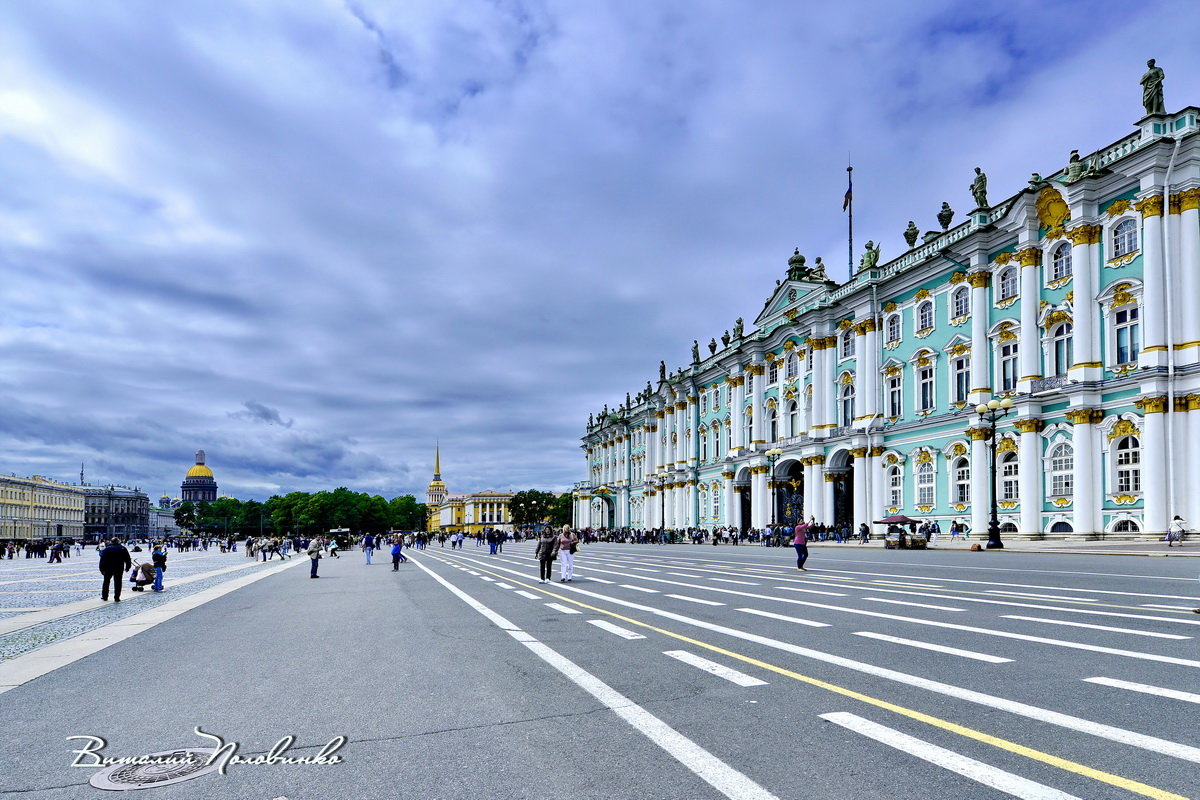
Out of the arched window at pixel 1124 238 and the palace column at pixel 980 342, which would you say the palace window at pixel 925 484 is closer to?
the palace column at pixel 980 342

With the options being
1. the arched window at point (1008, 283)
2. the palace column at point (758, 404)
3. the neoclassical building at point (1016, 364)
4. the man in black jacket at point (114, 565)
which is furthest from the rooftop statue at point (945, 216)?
the man in black jacket at point (114, 565)

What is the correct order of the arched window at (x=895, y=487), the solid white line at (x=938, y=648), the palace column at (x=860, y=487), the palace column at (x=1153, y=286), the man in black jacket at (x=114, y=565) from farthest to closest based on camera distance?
the palace column at (x=860, y=487), the arched window at (x=895, y=487), the palace column at (x=1153, y=286), the man in black jacket at (x=114, y=565), the solid white line at (x=938, y=648)


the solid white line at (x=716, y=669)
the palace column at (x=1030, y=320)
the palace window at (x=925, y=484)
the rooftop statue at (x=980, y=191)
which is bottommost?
the solid white line at (x=716, y=669)

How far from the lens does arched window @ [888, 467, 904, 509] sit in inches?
1980

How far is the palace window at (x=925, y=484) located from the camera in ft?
156

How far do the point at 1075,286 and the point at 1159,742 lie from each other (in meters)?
37.3

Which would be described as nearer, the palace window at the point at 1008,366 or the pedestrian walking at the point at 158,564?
the pedestrian walking at the point at 158,564

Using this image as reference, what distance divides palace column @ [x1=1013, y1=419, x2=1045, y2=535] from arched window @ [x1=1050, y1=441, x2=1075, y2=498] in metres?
0.58

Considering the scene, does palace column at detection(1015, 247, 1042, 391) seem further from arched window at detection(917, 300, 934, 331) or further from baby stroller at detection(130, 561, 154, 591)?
baby stroller at detection(130, 561, 154, 591)

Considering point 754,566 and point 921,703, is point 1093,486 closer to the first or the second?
point 754,566

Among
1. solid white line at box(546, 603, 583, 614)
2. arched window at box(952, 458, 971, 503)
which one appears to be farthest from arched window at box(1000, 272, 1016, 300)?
solid white line at box(546, 603, 583, 614)

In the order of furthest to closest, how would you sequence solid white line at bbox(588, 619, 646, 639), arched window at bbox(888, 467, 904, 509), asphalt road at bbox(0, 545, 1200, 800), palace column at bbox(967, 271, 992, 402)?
arched window at bbox(888, 467, 904, 509), palace column at bbox(967, 271, 992, 402), solid white line at bbox(588, 619, 646, 639), asphalt road at bbox(0, 545, 1200, 800)

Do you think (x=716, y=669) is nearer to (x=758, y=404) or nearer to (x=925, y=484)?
(x=925, y=484)

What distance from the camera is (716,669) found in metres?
8.55
